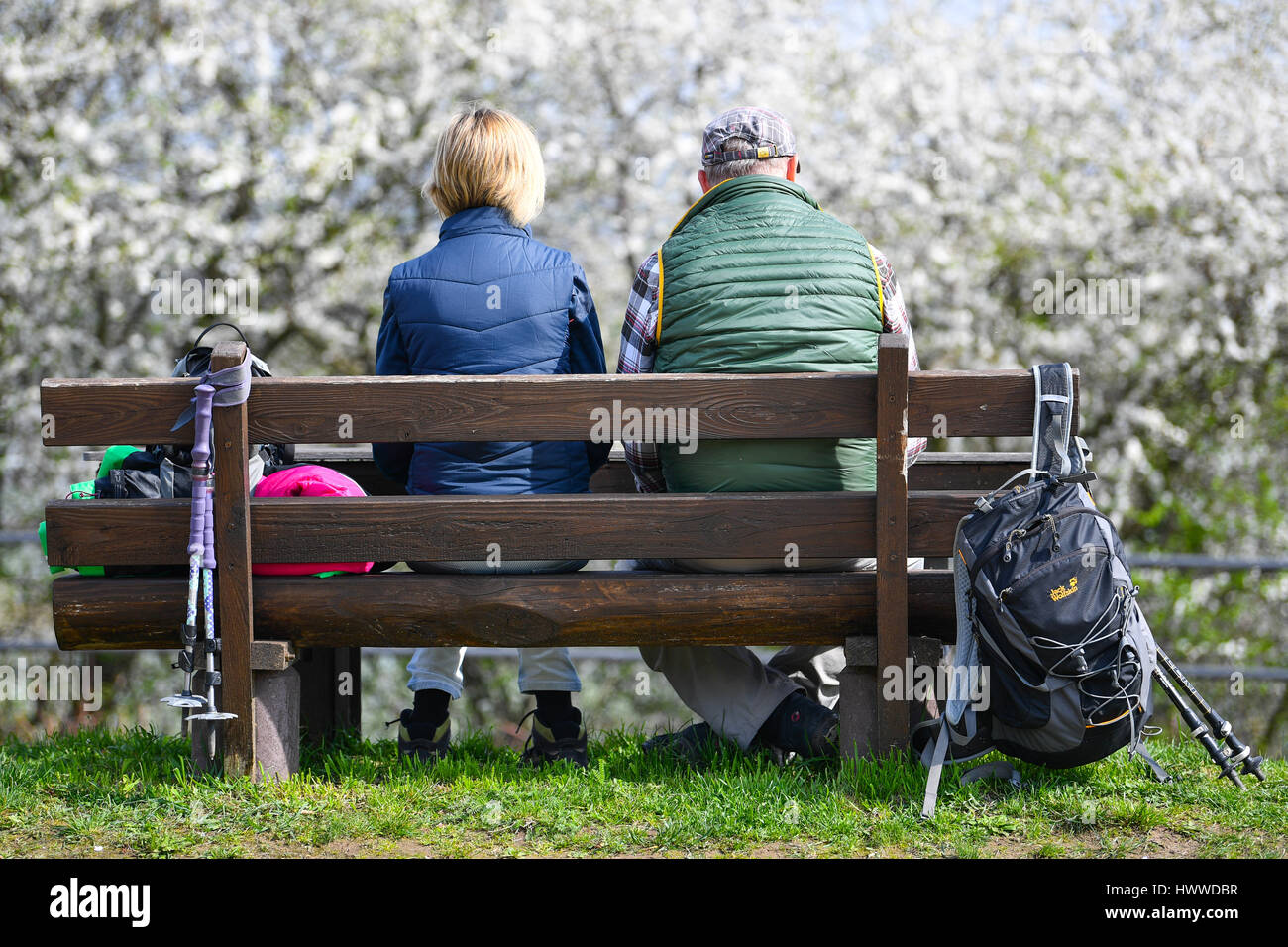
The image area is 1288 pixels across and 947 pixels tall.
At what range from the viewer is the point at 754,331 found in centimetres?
364

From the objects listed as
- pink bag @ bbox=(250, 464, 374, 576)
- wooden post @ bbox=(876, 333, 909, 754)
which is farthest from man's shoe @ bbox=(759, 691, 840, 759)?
pink bag @ bbox=(250, 464, 374, 576)

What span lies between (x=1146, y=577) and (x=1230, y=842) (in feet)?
21.6

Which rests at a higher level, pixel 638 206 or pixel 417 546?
pixel 638 206

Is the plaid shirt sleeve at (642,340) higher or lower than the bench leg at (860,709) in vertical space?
higher

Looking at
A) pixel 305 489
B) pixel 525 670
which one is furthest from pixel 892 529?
pixel 305 489

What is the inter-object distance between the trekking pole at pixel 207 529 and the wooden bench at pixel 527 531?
1.3 inches

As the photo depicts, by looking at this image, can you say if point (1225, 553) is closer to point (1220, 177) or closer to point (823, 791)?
point (1220, 177)

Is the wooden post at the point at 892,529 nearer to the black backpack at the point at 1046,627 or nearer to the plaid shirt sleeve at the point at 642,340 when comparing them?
the black backpack at the point at 1046,627

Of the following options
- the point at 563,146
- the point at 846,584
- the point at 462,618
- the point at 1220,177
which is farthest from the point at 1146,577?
the point at 462,618

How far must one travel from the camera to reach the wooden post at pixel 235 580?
3516 mm

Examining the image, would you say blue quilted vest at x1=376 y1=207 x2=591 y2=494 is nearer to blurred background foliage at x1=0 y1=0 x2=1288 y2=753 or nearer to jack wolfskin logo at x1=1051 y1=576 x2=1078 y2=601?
jack wolfskin logo at x1=1051 y1=576 x2=1078 y2=601

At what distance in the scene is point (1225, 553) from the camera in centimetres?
924

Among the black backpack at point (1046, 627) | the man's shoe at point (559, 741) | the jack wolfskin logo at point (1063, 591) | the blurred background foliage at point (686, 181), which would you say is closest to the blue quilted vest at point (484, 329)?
the man's shoe at point (559, 741)

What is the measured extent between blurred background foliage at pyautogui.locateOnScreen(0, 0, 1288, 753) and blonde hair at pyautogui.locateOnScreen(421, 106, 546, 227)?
4.77m
